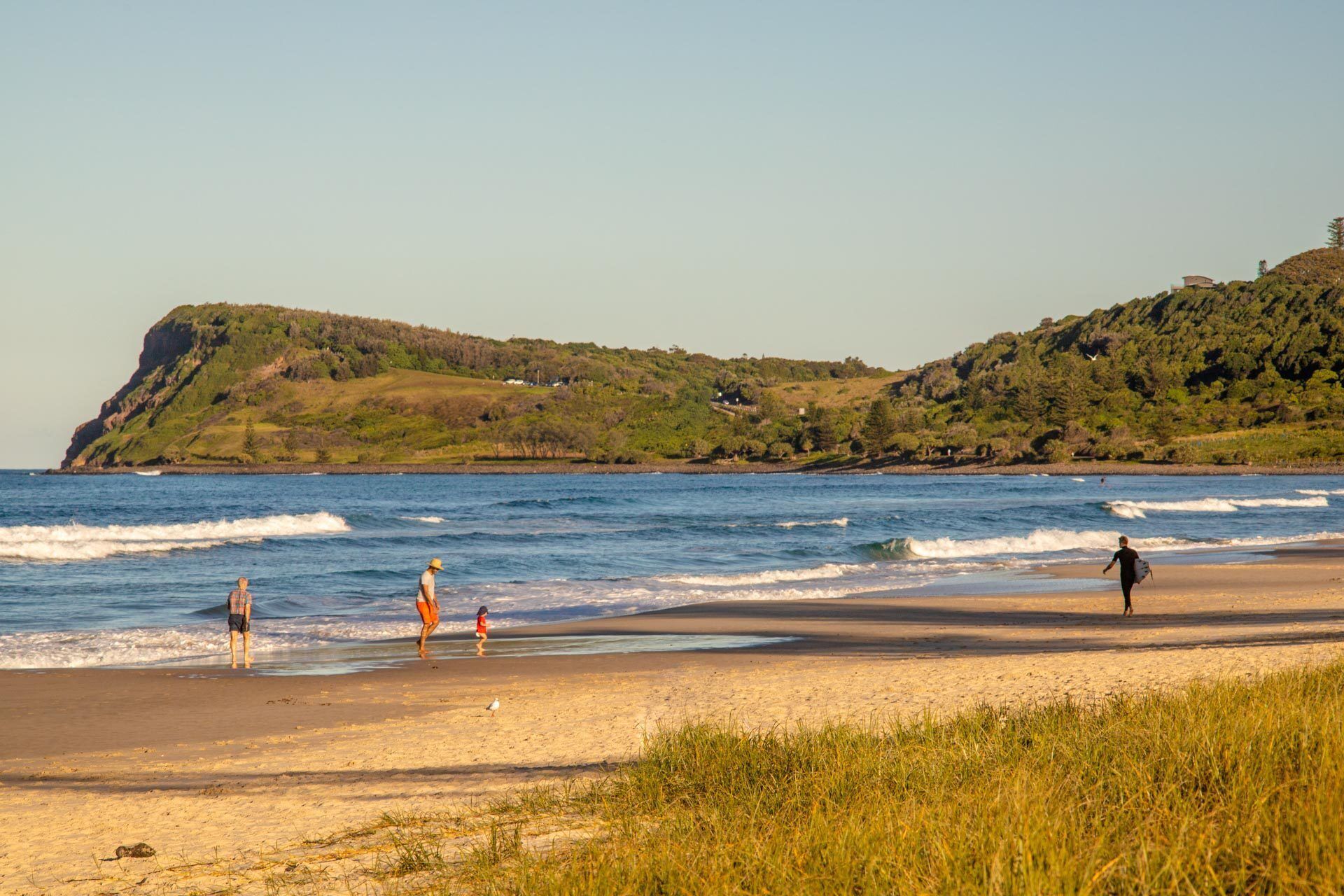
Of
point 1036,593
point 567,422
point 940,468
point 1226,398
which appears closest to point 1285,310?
point 1226,398

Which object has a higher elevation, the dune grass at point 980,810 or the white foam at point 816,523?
the dune grass at point 980,810

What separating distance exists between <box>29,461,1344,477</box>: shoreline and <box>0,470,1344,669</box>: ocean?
1184 inches

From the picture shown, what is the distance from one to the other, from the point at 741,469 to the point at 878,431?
21017mm

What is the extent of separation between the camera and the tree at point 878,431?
15175cm

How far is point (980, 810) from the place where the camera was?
180 inches

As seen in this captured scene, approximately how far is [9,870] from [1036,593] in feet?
67.4

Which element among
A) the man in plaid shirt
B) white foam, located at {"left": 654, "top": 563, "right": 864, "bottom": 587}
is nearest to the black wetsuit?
white foam, located at {"left": 654, "top": 563, "right": 864, "bottom": 587}

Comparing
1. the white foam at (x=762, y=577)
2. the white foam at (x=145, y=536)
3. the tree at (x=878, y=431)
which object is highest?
the tree at (x=878, y=431)

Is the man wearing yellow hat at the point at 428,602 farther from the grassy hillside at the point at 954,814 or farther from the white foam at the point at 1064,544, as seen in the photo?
the white foam at the point at 1064,544

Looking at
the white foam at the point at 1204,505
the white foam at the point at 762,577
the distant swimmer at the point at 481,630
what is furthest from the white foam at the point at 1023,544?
the distant swimmer at the point at 481,630

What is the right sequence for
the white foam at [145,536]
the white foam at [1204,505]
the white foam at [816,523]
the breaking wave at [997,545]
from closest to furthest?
the white foam at [145,536] < the breaking wave at [997,545] < the white foam at [816,523] < the white foam at [1204,505]

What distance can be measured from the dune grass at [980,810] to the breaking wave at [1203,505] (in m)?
46.6

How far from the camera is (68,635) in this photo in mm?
18578

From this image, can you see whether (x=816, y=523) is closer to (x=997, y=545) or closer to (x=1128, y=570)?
(x=997, y=545)
